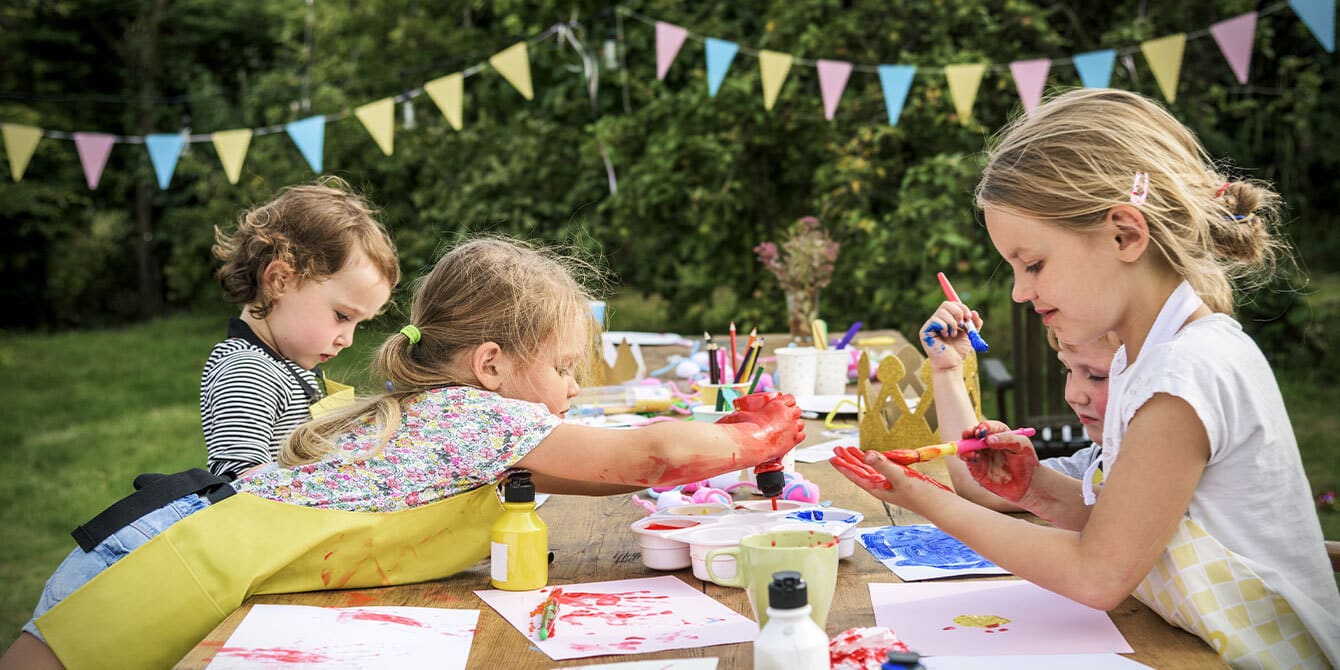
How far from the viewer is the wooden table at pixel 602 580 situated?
4.12 feet

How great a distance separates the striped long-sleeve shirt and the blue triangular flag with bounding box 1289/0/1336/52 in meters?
3.96

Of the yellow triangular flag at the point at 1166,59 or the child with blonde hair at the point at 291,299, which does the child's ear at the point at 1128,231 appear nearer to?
the child with blonde hair at the point at 291,299

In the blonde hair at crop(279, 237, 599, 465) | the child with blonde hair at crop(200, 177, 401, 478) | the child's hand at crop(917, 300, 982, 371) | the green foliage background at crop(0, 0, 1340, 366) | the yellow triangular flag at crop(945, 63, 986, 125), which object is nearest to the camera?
the blonde hair at crop(279, 237, 599, 465)

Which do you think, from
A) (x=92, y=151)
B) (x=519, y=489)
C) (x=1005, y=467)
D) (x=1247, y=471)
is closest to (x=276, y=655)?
(x=519, y=489)

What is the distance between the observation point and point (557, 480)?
1.92 meters

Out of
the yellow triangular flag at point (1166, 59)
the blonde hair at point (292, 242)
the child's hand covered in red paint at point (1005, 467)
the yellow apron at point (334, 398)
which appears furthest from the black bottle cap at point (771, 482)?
the yellow triangular flag at point (1166, 59)

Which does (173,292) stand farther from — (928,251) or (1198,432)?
(1198,432)

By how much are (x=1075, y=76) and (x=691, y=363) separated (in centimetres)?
408

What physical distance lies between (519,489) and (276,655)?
0.37 metres

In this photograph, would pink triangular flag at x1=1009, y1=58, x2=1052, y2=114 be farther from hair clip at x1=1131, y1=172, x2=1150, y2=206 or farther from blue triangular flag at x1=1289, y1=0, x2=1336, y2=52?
hair clip at x1=1131, y1=172, x2=1150, y2=206

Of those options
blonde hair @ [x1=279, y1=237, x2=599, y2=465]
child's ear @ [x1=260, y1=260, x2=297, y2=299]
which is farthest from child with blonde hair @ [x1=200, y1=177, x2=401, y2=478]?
blonde hair @ [x1=279, y1=237, x2=599, y2=465]

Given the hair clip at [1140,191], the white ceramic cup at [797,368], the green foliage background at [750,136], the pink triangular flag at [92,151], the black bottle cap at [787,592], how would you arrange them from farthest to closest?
the green foliage background at [750,136]
the pink triangular flag at [92,151]
the white ceramic cup at [797,368]
the hair clip at [1140,191]
the black bottle cap at [787,592]

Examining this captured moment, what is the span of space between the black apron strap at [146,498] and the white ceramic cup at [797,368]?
5.36 feet

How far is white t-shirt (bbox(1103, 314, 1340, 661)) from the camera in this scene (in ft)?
4.27
